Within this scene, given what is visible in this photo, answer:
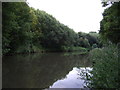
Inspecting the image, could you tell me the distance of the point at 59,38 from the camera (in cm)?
3578

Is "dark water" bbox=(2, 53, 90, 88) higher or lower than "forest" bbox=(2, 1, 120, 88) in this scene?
lower

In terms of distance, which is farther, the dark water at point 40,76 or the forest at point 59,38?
the dark water at point 40,76

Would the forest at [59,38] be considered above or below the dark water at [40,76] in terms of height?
above

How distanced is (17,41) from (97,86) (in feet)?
44.9

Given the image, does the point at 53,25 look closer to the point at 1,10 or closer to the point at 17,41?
the point at 17,41

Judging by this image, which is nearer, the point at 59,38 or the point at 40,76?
the point at 40,76

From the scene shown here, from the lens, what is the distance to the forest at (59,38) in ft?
14.3

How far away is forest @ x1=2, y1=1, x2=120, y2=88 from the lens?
4.35 meters

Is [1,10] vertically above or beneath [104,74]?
above

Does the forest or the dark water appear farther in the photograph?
the dark water

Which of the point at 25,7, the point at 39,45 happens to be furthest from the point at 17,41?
the point at 39,45

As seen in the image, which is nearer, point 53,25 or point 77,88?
point 77,88

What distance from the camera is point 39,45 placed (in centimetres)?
3281

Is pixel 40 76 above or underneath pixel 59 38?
underneath
